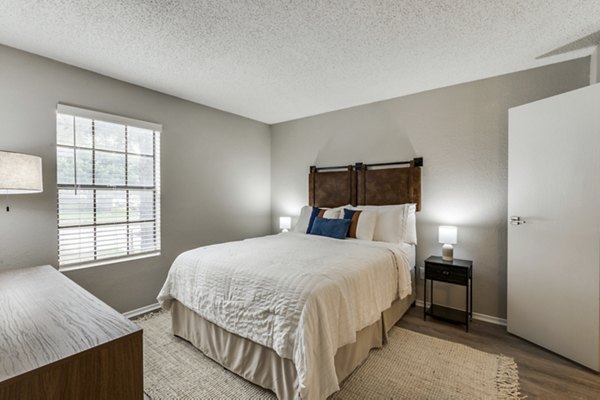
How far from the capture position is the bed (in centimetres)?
159

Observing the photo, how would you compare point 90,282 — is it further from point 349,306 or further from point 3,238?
point 349,306

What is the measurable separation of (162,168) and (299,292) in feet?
8.56

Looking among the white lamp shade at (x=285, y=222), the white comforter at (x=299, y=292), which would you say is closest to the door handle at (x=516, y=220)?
the white comforter at (x=299, y=292)

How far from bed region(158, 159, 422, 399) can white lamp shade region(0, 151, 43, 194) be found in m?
1.20

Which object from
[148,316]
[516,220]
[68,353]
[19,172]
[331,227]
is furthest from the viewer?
[331,227]

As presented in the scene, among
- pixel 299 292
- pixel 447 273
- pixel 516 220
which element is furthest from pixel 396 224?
pixel 299 292

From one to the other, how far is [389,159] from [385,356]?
7.77 ft

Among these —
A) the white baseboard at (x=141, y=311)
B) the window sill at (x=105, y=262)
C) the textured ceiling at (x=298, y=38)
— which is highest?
the textured ceiling at (x=298, y=38)

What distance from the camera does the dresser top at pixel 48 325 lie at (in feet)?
2.85

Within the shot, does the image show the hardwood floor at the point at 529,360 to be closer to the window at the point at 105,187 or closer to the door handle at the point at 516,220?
the door handle at the point at 516,220

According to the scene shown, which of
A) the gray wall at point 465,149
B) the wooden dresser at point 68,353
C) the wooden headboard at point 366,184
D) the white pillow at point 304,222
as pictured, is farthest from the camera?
the white pillow at point 304,222

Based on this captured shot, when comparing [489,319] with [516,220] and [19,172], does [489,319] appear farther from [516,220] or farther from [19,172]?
[19,172]

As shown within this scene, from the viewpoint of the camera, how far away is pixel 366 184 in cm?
377

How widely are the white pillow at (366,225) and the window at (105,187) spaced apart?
2485mm
